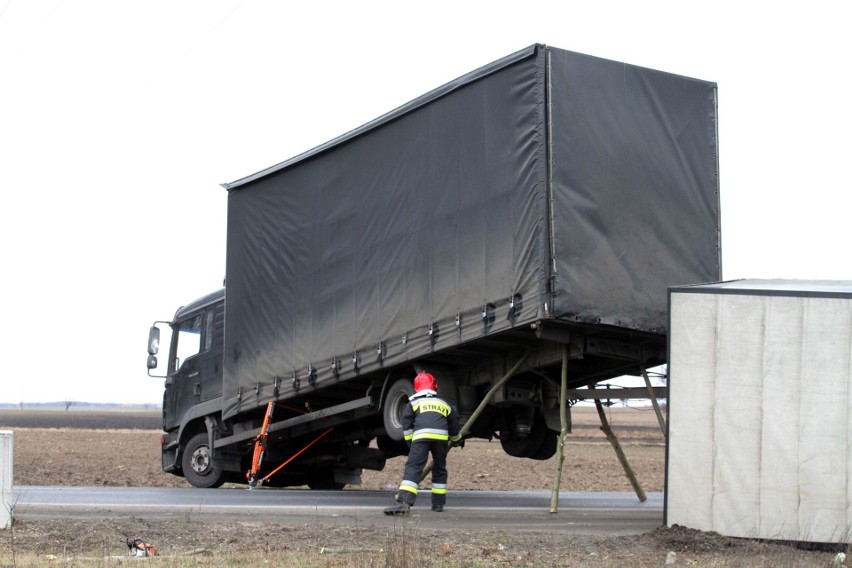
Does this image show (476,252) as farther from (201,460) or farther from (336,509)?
(201,460)

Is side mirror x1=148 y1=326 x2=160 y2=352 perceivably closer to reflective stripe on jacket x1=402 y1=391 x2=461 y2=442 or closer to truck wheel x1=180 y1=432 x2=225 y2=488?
truck wheel x1=180 y1=432 x2=225 y2=488

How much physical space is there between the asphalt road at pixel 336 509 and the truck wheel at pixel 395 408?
0.84 meters

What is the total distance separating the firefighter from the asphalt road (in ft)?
1.14

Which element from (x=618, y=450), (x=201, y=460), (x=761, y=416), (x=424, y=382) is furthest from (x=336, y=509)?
(x=201, y=460)

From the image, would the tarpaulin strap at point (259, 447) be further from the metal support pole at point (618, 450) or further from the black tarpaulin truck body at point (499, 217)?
the metal support pole at point (618, 450)

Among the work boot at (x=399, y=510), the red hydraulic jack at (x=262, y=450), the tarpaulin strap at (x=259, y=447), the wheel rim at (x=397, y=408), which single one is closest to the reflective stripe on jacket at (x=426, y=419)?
the work boot at (x=399, y=510)

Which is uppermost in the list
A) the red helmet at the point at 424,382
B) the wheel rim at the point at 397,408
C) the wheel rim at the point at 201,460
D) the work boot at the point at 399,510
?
the red helmet at the point at 424,382

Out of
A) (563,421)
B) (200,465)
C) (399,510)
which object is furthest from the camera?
(200,465)

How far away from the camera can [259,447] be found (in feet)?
53.3

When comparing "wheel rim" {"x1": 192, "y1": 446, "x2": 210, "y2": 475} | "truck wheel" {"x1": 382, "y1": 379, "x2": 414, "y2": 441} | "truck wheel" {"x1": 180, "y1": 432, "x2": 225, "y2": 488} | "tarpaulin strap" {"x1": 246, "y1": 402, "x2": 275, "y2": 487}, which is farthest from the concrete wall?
"wheel rim" {"x1": 192, "y1": 446, "x2": 210, "y2": 475}

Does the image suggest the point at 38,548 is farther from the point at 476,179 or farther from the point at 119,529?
the point at 476,179

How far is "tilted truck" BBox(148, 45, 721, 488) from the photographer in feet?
38.3

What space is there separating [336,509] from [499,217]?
3540 millimetres

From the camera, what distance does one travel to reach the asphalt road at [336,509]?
1066 cm
